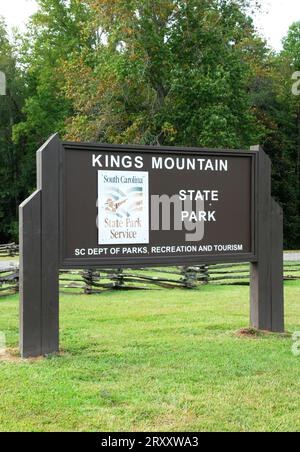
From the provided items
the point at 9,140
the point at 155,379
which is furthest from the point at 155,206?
the point at 9,140

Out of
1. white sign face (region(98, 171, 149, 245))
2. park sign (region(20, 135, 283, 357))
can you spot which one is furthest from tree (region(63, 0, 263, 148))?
white sign face (region(98, 171, 149, 245))

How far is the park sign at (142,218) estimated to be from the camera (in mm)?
6996

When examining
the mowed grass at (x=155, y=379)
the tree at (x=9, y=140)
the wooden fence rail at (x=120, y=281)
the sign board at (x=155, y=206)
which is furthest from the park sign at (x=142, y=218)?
the tree at (x=9, y=140)

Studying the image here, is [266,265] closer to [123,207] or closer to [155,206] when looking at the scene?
[155,206]

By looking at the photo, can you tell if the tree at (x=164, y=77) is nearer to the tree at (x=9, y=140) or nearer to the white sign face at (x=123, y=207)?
the tree at (x=9, y=140)

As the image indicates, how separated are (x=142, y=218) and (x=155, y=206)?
0.23 meters

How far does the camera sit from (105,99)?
102 ft

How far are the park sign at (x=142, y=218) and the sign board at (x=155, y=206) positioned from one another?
12mm

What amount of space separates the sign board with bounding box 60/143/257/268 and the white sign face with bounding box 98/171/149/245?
1 cm

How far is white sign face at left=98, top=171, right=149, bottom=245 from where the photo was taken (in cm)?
741

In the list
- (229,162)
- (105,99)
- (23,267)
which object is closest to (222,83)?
(105,99)

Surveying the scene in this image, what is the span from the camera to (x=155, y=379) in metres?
6.09

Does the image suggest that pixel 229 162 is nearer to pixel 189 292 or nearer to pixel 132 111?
pixel 189 292

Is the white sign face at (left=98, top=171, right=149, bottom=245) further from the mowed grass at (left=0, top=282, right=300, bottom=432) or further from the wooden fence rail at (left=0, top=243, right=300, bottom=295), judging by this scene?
the wooden fence rail at (left=0, top=243, right=300, bottom=295)
